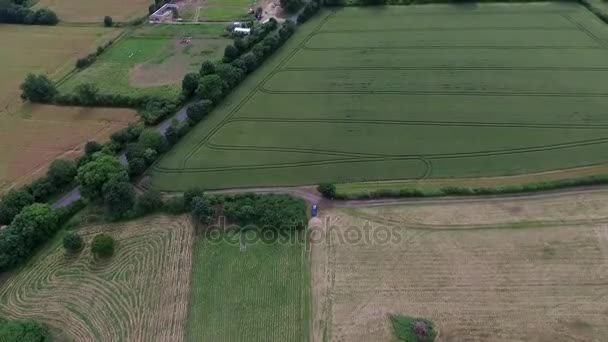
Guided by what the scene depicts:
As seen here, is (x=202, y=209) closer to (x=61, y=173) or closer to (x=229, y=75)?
(x=61, y=173)

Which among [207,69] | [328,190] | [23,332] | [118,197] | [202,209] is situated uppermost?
[207,69]

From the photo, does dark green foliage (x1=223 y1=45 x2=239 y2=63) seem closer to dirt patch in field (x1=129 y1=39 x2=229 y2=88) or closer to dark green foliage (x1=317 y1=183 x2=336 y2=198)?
dirt patch in field (x1=129 y1=39 x2=229 y2=88)

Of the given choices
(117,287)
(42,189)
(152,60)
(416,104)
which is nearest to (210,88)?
(152,60)

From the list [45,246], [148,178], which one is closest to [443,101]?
Result: [148,178]

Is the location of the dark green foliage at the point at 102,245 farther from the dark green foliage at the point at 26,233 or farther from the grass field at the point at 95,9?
the grass field at the point at 95,9

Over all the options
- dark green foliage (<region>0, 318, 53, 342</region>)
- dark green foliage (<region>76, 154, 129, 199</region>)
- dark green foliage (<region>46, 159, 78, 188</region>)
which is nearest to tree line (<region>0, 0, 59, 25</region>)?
dark green foliage (<region>46, 159, 78, 188</region>)

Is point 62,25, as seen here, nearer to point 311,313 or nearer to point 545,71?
point 311,313
